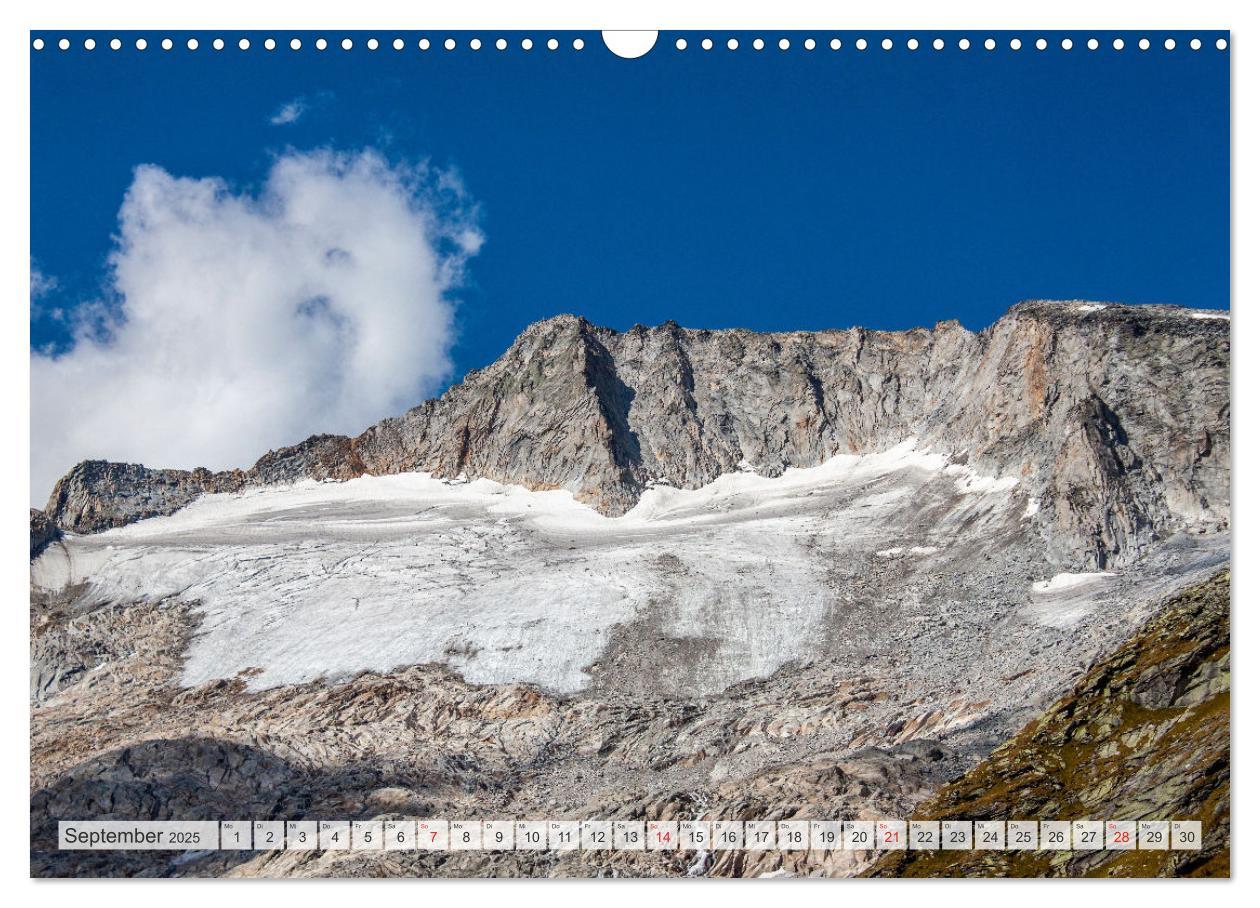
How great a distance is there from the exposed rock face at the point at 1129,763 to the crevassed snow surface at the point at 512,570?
69.9ft

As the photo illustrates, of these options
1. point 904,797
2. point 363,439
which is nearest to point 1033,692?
point 904,797

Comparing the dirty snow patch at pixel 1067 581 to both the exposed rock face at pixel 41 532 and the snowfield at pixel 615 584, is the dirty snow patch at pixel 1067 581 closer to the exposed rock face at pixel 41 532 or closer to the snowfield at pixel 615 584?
the snowfield at pixel 615 584

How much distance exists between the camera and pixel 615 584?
185 ft

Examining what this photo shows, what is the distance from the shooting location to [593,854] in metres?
21.0

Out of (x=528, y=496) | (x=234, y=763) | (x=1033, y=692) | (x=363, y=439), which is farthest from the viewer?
(x=363, y=439)

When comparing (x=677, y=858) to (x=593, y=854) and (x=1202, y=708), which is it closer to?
(x=593, y=854)

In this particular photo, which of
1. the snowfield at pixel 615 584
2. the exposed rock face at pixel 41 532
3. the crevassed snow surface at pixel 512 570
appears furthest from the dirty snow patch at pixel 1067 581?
the exposed rock face at pixel 41 532

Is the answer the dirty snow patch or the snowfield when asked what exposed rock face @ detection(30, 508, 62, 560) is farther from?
the dirty snow patch

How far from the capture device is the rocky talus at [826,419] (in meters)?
53.4

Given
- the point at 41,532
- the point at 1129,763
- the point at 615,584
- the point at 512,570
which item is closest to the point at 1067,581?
the point at 615,584

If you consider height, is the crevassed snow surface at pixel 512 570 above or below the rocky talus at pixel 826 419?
below

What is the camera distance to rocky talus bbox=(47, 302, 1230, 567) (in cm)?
5344

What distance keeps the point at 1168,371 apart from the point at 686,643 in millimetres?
25731

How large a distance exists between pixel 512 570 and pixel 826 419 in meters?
40.0
